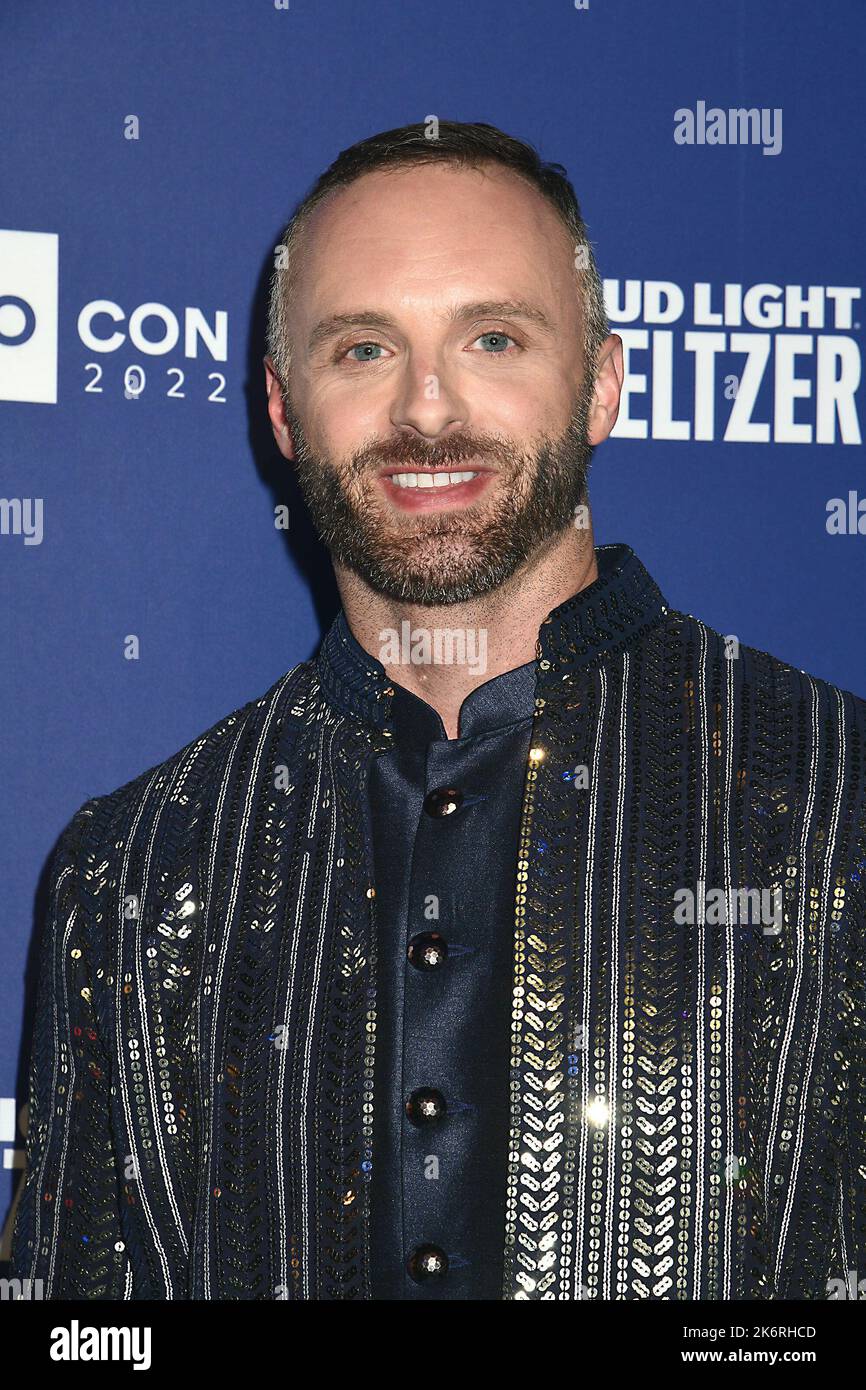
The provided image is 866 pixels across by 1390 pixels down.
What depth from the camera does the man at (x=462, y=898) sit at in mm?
1634

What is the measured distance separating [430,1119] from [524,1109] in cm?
9

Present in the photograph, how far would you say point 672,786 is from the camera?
177cm

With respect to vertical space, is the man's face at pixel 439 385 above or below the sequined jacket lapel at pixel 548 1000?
above

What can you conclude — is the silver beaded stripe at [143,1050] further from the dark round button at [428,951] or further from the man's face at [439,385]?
the man's face at [439,385]

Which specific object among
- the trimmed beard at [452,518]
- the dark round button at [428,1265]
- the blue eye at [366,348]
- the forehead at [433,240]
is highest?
the forehead at [433,240]

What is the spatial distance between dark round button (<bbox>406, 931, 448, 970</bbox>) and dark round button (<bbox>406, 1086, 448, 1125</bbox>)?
0.12 metres

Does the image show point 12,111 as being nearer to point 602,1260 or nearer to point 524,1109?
point 524,1109

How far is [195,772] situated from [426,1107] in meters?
0.55

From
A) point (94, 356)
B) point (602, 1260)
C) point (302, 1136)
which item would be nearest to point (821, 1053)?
point (602, 1260)

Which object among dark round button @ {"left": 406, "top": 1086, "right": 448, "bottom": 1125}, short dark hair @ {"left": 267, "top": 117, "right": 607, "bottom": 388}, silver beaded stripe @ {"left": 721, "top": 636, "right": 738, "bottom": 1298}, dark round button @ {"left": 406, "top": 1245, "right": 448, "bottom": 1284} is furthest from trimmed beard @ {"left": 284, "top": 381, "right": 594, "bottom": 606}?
dark round button @ {"left": 406, "top": 1245, "right": 448, "bottom": 1284}

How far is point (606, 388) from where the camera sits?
1988mm

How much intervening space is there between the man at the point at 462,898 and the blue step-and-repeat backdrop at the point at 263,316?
236 millimetres

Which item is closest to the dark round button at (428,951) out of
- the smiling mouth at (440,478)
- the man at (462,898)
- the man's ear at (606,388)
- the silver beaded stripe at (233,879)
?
the man at (462,898)

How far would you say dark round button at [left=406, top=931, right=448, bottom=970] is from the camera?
1.67 m
